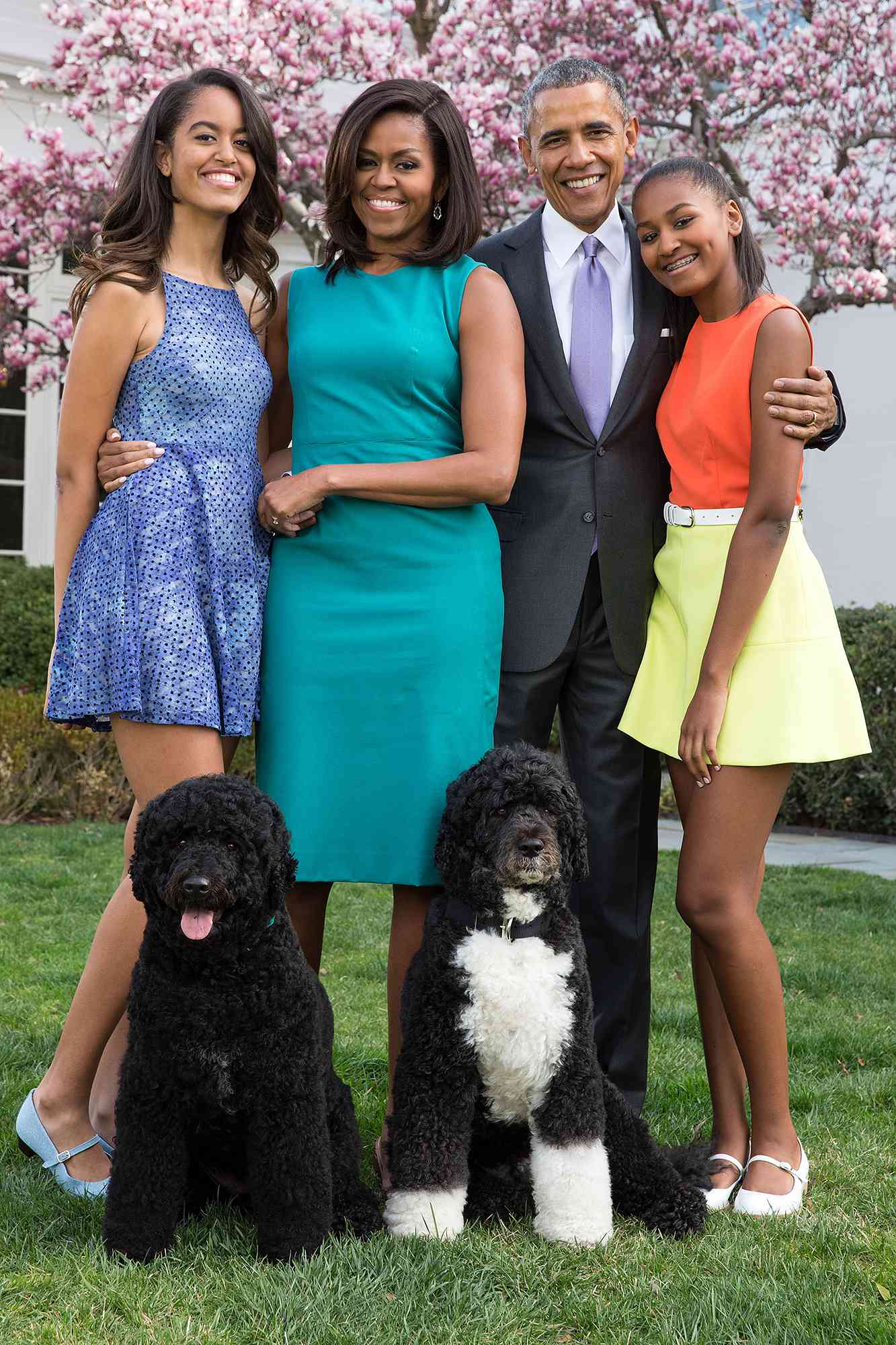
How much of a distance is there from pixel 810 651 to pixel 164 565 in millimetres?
1491

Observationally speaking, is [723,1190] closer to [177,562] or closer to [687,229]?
[177,562]

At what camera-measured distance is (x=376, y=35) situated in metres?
8.87

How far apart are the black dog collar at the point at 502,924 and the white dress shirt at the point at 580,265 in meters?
1.56

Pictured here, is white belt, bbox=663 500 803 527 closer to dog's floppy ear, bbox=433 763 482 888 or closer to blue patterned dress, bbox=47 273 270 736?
dog's floppy ear, bbox=433 763 482 888

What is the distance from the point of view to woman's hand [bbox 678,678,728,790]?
3.14m

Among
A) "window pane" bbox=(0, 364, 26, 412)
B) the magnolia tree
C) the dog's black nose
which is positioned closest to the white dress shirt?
the dog's black nose

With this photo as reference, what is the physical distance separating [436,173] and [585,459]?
0.78 meters

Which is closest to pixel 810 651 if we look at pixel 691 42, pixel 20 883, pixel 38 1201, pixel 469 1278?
pixel 469 1278

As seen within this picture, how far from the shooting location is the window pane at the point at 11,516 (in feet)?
34.8

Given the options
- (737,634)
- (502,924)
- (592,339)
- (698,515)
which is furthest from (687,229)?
(502,924)

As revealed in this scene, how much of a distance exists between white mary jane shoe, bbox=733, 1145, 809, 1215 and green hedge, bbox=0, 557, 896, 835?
575 centimetres

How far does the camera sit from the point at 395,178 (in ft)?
10.5

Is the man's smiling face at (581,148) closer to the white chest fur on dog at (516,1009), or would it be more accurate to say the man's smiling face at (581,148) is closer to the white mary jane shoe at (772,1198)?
the white chest fur on dog at (516,1009)

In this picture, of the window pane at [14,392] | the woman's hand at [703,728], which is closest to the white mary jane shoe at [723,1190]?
the woman's hand at [703,728]
